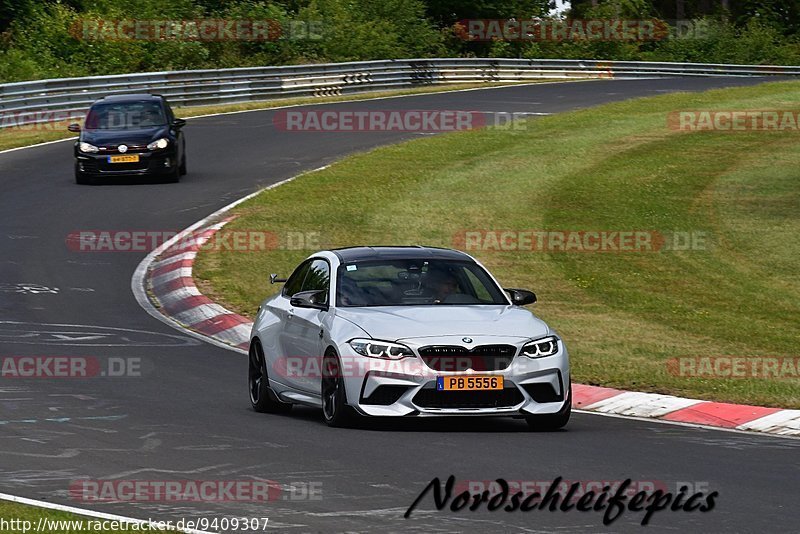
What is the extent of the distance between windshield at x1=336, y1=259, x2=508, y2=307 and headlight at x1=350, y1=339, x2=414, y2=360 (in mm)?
872

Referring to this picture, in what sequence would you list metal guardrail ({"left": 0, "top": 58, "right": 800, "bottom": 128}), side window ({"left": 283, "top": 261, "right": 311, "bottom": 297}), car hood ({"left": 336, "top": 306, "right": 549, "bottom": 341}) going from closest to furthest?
1. car hood ({"left": 336, "top": 306, "right": 549, "bottom": 341})
2. side window ({"left": 283, "top": 261, "right": 311, "bottom": 297})
3. metal guardrail ({"left": 0, "top": 58, "right": 800, "bottom": 128})

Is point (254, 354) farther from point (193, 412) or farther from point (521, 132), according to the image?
point (521, 132)

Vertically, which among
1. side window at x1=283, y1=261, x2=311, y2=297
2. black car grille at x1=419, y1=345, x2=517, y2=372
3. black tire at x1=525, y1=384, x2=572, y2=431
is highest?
side window at x1=283, y1=261, x2=311, y2=297

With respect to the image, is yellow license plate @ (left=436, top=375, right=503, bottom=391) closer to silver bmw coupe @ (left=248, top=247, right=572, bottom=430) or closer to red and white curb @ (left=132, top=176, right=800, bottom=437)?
silver bmw coupe @ (left=248, top=247, right=572, bottom=430)

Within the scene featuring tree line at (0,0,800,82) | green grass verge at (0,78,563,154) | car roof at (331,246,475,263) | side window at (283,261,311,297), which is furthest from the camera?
tree line at (0,0,800,82)

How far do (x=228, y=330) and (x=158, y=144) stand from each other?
12.5 meters

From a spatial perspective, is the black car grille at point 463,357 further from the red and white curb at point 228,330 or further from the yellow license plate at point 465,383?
the red and white curb at point 228,330

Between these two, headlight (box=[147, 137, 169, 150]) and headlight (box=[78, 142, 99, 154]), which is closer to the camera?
headlight (box=[78, 142, 99, 154])

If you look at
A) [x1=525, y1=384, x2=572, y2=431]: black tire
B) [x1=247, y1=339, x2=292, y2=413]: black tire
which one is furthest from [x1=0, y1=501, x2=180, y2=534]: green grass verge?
[x1=247, y1=339, x2=292, y2=413]: black tire

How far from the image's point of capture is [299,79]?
152 ft

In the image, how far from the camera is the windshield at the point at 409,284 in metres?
12.2

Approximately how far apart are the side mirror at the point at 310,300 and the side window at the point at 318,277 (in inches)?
→ 2.7

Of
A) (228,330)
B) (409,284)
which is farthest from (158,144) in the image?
(409,284)

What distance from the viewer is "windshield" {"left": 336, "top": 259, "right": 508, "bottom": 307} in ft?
40.1
